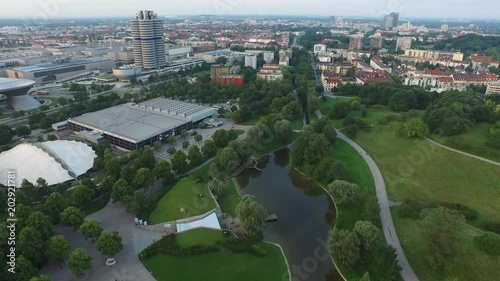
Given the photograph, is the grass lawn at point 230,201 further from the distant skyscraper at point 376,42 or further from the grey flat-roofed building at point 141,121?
the distant skyscraper at point 376,42

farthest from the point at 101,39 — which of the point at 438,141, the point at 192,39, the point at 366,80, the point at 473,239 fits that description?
the point at 473,239

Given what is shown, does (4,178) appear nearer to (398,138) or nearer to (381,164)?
(381,164)

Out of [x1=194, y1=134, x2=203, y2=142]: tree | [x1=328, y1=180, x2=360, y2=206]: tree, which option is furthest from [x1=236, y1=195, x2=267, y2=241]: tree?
[x1=194, y1=134, x2=203, y2=142]: tree

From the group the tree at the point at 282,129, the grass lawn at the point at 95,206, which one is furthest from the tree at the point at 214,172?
the tree at the point at 282,129

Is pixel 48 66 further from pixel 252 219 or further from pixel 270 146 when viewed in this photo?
pixel 252 219

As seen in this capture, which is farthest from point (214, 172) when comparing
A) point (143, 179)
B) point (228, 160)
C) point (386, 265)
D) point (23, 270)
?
point (386, 265)

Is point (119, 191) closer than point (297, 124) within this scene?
Yes
